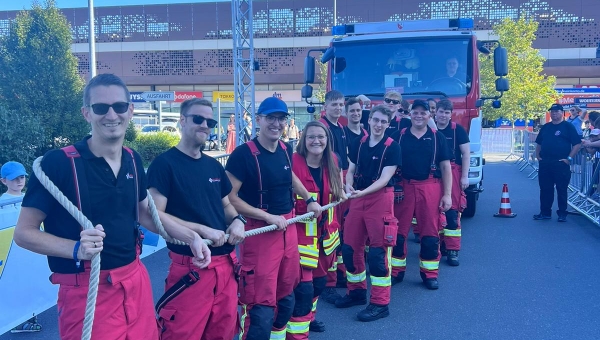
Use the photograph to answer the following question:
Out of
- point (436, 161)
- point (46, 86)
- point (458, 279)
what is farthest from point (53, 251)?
point (46, 86)

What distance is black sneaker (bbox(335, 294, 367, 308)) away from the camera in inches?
215

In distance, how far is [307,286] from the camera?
416cm

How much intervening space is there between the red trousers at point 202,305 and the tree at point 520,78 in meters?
29.7

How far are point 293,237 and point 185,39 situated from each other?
40.3m

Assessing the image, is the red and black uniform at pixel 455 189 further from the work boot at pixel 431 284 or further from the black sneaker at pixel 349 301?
the black sneaker at pixel 349 301

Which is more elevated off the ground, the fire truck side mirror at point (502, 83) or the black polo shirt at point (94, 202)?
the fire truck side mirror at point (502, 83)

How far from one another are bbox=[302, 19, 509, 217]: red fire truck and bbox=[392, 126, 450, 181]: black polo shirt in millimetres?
2475

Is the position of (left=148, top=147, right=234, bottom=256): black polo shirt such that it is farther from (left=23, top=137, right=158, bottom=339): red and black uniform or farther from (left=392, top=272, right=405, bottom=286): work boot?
(left=392, top=272, right=405, bottom=286): work boot

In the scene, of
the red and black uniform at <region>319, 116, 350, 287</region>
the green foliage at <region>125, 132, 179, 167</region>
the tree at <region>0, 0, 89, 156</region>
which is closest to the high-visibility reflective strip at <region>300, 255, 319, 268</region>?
the red and black uniform at <region>319, 116, 350, 287</region>

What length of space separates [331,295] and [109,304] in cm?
337

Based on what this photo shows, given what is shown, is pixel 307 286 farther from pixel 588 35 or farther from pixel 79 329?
pixel 588 35

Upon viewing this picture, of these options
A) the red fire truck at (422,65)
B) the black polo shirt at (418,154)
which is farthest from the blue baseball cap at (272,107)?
the red fire truck at (422,65)

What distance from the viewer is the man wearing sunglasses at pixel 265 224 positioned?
3.66 meters

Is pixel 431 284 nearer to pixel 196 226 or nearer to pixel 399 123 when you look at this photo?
pixel 399 123
